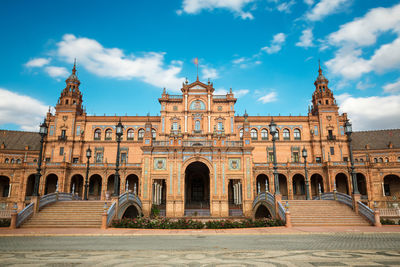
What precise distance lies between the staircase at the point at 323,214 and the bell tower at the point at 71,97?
4430 cm

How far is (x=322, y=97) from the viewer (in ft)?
172

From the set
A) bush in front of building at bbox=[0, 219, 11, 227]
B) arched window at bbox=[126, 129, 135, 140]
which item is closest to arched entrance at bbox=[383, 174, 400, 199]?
arched window at bbox=[126, 129, 135, 140]

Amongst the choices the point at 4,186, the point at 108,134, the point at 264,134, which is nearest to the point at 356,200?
the point at 264,134

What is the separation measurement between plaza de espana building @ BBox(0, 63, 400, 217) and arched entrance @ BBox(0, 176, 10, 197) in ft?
0.56

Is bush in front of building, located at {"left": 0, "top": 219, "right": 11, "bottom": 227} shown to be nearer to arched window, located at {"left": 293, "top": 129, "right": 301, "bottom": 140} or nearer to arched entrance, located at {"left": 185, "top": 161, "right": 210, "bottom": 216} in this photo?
arched entrance, located at {"left": 185, "top": 161, "right": 210, "bottom": 216}

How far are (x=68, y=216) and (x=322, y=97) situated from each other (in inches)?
1920

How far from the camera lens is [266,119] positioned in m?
51.5

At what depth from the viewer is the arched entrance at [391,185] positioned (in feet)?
148

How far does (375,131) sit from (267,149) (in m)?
25.9

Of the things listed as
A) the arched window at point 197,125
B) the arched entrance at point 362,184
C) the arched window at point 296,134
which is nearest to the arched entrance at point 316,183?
the arched entrance at point 362,184

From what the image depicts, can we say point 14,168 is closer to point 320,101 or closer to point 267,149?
point 267,149

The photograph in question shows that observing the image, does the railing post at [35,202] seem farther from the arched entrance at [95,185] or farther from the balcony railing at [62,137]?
the balcony railing at [62,137]

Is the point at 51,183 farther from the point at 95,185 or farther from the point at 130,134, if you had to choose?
the point at 130,134

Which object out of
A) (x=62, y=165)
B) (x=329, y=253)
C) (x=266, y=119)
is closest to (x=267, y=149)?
(x=266, y=119)
